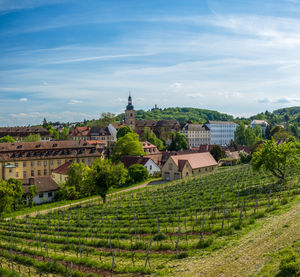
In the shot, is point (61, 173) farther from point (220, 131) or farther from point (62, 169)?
point (220, 131)

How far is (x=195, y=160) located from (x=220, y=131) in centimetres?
8990

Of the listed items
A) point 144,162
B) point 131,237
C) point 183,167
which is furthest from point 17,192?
point 183,167

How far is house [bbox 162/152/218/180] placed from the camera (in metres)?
58.6

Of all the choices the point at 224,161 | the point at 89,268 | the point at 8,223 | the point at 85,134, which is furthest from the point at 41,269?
the point at 85,134

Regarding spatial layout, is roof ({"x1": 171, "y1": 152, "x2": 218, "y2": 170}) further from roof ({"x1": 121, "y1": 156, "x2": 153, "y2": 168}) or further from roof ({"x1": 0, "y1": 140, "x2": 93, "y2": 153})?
roof ({"x1": 0, "y1": 140, "x2": 93, "y2": 153})

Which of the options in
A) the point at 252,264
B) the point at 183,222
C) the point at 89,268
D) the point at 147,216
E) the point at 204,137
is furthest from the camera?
the point at 204,137

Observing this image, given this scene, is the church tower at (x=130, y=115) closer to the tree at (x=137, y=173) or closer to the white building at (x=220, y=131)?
the white building at (x=220, y=131)

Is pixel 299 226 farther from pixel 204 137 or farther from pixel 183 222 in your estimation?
pixel 204 137

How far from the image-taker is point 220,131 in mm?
149375

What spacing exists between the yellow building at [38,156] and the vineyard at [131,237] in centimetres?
2527

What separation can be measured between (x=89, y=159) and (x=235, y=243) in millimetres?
51832

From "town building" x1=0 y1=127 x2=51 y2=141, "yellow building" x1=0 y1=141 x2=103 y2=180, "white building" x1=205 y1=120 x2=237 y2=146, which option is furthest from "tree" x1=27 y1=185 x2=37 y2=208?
"white building" x1=205 y1=120 x2=237 y2=146

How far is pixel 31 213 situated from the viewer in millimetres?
38906

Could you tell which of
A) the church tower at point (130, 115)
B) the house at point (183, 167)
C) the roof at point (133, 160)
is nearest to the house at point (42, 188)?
the roof at point (133, 160)
